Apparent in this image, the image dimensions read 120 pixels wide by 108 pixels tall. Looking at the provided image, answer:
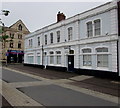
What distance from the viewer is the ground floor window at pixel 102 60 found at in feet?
47.4

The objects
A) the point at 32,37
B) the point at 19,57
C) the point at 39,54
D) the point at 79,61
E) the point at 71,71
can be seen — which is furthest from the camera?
the point at 19,57

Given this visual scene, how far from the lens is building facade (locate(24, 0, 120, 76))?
13820mm

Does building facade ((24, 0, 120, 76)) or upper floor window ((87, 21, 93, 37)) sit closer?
building facade ((24, 0, 120, 76))

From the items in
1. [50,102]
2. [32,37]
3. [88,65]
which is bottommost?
[50,102]

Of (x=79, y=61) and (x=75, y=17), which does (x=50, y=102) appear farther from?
(x=75, y=17)

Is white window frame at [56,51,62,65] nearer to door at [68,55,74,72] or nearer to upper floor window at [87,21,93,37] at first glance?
door at [68,55,74,72]

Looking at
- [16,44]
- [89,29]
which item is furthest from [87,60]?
[16,44]

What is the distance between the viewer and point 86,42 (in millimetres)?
16562

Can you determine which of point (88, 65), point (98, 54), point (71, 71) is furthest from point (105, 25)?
point (71, 71)

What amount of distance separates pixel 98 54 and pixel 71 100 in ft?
30.2

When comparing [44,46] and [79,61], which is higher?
[44,46]

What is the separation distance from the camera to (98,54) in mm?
15141

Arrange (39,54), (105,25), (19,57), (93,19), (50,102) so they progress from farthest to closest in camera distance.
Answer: (19,57) < (39,54) < (93,19) < (105,25) < (50,102)

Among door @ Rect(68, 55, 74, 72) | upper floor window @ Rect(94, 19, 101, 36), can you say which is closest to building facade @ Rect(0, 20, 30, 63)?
door @ Rect(68, 55, 74, 72)
